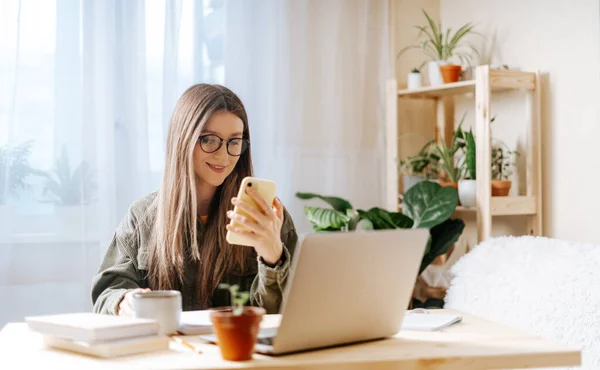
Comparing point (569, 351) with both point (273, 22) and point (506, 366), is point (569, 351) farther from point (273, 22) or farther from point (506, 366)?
point (273, 22)

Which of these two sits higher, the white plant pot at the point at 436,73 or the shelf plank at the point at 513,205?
the white plant pot at the point at 436,73

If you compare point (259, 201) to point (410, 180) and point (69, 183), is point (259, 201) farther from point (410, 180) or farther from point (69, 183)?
point (410, 180)

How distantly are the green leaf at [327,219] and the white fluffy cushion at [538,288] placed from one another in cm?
49

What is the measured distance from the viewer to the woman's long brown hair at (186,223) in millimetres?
1935

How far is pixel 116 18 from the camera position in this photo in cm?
290

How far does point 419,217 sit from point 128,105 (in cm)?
124

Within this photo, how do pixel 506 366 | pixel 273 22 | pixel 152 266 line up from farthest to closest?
pixel 273 22, pixel 152 266, pixel 506 366

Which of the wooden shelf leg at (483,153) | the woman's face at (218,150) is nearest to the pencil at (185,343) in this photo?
the woman's face at (218,150)

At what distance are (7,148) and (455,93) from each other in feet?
6.31

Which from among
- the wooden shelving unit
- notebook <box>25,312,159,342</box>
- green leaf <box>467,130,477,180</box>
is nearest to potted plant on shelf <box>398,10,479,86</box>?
the wooden shelving unit

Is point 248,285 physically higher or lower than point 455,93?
lower

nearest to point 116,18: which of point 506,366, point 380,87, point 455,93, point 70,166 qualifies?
point 70,166

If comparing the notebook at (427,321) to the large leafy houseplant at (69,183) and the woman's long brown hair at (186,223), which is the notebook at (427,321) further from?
the large leafy houseplant at (69,183)

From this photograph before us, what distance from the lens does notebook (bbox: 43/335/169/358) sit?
1.20 meters
